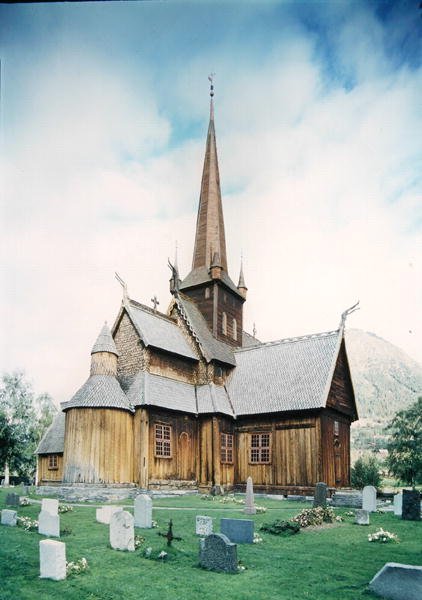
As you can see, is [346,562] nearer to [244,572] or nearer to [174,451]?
[244,572]

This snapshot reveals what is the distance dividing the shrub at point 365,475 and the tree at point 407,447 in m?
12.1

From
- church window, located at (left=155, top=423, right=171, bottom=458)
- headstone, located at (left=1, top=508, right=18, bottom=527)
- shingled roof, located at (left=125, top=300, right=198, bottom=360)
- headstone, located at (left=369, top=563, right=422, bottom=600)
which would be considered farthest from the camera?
shingled roof, located at (left=125, top=300, right=198, bottom=360)

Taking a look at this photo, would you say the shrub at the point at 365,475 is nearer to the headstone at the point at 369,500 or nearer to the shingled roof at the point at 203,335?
the shingled roof at the point at 203,335

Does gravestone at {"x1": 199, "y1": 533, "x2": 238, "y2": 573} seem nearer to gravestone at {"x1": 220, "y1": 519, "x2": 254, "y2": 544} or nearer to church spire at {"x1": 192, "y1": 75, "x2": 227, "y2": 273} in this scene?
gravestone at {"x1": 220, "y1": 519, "x2": 254, "y2": 544}

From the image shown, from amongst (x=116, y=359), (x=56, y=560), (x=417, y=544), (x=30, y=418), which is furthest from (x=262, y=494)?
(x=30, y=418)

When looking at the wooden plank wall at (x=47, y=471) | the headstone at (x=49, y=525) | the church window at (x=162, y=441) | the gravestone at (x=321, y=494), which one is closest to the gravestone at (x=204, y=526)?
the headstone at (x=49, y=525)

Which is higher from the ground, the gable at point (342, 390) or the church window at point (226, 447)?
the gable at point (342, 390)

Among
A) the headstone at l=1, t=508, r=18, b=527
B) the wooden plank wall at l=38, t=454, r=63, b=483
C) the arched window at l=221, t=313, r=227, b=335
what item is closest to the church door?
the wooden plank wall at l=38, t=454, r=63, b=483

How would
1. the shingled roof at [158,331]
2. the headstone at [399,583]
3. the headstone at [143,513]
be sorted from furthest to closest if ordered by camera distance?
the shingled roof at [158,331], the headstone at [143,513], the headstone at [399,583]

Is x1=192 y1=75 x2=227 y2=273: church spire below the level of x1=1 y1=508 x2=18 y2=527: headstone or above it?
above

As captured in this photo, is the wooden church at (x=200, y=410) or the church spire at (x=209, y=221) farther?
the church spire at (x=209, y=221)

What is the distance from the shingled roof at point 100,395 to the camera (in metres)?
24.4

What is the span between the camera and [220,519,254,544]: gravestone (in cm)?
1270

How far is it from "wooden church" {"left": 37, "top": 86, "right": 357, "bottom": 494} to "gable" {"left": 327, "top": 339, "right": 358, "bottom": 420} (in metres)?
0.06
